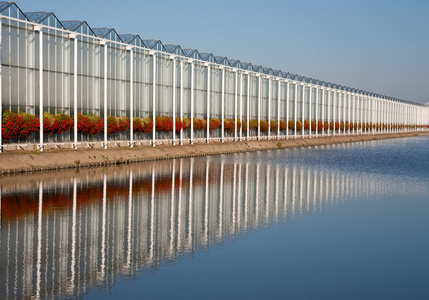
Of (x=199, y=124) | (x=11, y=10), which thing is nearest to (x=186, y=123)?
(x=199, y=124)

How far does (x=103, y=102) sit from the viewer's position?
48188 millimetres

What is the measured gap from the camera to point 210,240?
48.2 feet

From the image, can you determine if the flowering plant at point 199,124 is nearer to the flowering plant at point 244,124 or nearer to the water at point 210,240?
the flowering plant at point 244,124

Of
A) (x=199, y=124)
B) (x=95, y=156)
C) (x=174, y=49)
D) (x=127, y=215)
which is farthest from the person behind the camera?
(x=199, y=124)

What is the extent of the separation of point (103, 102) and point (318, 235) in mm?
34651

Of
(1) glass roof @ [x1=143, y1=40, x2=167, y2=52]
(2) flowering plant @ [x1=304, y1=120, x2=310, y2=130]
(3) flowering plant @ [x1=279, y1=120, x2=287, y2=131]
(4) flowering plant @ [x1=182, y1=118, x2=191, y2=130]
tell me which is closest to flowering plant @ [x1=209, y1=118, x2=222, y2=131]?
(4) flowering plant @ [x1=182, y1=118, x2=191, y2=130]

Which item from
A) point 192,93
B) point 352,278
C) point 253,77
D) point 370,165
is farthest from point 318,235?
point 253,77

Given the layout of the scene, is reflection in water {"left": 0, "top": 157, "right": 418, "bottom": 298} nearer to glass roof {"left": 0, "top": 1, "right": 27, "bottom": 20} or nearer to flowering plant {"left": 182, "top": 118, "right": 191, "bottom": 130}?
glass roof {"left": 0, "top": 1, "right": 27, "bottom": 20}

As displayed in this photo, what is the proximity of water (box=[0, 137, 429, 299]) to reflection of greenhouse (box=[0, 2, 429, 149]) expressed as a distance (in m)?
13.7

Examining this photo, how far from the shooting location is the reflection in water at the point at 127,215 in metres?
11.6

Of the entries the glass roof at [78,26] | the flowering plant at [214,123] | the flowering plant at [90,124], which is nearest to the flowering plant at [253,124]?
the flowering plant at [214,123]

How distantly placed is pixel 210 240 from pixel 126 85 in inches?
1499

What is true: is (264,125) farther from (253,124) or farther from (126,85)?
(126,85)

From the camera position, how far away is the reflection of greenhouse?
129ft
